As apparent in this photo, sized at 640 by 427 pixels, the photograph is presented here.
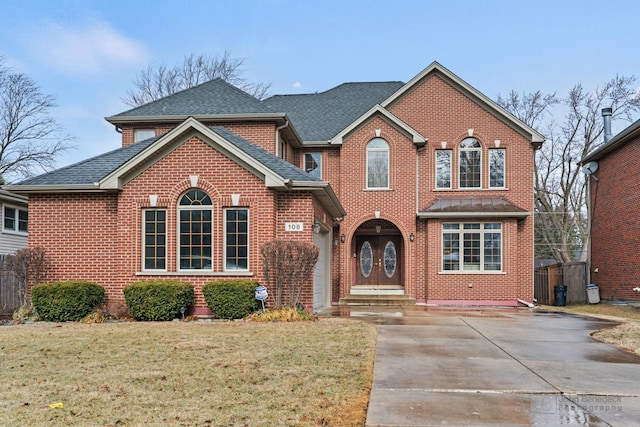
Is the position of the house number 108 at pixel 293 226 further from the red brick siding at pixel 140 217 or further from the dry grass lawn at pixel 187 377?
the dry grass lawn at pixel 187 377

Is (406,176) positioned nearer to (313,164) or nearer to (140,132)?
(313,164)

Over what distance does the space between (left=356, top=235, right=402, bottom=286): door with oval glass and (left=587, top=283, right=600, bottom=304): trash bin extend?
284 inches

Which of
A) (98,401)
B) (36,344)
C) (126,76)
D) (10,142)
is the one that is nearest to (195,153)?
(36,344)

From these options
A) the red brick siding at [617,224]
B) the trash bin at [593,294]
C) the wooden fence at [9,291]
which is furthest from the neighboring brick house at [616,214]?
the wooden fence at [9,291]

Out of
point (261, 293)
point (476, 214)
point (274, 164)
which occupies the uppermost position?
point (274, 164)

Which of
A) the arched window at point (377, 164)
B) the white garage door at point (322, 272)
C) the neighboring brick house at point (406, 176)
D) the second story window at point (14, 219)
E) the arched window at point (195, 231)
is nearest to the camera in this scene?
the arched window at point (195, 231)

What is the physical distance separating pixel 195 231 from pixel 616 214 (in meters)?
15.7

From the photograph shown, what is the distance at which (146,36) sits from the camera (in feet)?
58.6

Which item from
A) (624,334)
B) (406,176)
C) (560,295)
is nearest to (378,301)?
(406,176)

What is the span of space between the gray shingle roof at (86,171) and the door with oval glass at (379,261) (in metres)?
9.31

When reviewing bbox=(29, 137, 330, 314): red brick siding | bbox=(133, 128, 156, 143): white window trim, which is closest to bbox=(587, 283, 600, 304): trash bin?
bbox=(29, 137, 330, 314): red brick siding

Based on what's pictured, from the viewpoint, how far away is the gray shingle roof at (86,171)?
14320 millimetres

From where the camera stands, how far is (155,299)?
42.5 ft

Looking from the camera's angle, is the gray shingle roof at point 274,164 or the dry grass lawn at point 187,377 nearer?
the dry grass lawn at point 187,377
